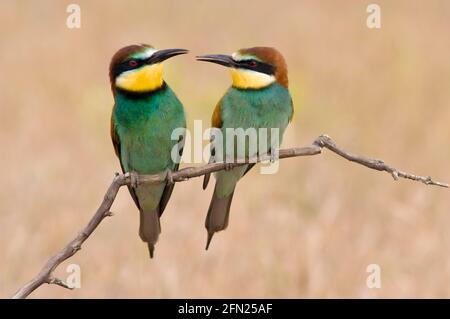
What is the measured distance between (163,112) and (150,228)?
47cm

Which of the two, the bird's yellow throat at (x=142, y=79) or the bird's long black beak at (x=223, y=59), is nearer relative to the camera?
the bird's long black beak at (x=223, y=59)

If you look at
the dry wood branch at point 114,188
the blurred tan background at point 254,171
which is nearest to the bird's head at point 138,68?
the dry wood branch at point 114,188

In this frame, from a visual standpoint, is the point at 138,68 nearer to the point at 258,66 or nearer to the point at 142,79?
the point at 142,79

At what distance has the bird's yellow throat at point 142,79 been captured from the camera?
2611mm

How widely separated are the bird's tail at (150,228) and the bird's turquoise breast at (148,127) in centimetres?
19

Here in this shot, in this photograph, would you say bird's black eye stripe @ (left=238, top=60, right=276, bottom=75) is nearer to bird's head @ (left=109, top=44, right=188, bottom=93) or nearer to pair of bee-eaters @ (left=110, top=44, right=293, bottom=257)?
pair of bee-eaters @ (left=110, top=44, right=293, bottom=257)

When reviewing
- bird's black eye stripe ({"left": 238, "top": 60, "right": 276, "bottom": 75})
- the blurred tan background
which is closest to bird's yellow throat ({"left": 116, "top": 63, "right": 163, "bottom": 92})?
bird's black eye stripe ({"left": 238, "top": 60, "right": 276, "bottom": 75})

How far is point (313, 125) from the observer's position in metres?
7.54

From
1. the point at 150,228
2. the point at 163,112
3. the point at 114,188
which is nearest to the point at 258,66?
the point at 163,112

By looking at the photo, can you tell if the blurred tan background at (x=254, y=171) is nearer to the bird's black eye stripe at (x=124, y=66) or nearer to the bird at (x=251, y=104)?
the bird at (x=251, y=104)

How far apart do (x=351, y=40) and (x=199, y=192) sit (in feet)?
8.20

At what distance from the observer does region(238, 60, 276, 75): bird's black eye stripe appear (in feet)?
9.62

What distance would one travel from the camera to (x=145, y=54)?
2.60 m

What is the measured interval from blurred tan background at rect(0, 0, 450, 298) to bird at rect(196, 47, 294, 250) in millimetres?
2219
